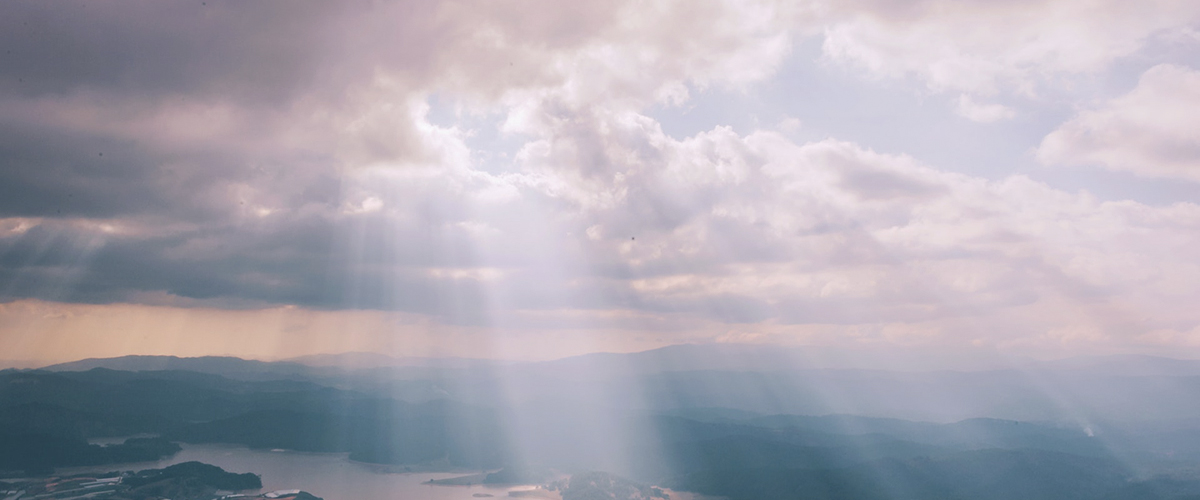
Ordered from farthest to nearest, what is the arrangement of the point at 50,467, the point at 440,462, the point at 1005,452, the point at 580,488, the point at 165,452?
the point at 440,462 → the point at 165,452 → the point at 1005,452 → the point at 50,467 → the point at 580,488

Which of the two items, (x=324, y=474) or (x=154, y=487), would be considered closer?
(x=154, y=487)

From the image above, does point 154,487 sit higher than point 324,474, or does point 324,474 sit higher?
point 154,487

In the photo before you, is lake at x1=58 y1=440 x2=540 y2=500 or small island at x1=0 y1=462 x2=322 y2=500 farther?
lake at x1=58 y1=440 x2=540 y2=500

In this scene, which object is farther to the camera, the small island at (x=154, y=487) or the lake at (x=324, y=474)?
the lake at (x=324, y=474)

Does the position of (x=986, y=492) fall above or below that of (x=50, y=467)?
below

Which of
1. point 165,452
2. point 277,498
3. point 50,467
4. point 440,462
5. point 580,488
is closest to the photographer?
point 277,498

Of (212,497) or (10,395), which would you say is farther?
(10,395)

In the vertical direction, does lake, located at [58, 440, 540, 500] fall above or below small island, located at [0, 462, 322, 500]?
below

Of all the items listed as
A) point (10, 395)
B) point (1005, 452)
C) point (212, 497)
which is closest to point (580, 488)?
point (212, 497)

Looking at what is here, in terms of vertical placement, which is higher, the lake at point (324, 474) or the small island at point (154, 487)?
the small island at point (154, 487)

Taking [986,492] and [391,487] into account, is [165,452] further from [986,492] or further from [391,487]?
[986,492]

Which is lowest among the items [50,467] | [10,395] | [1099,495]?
[1099,495]
